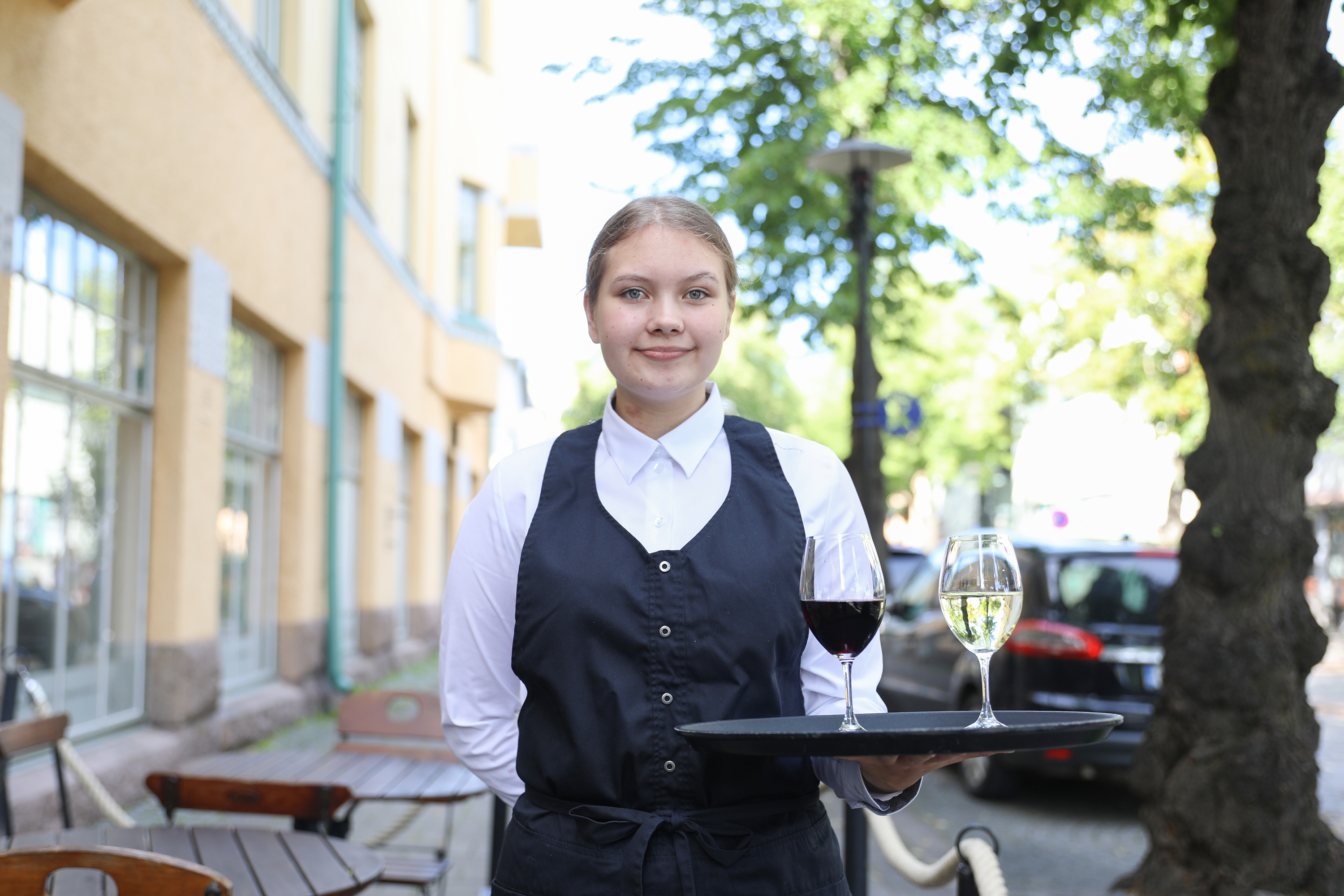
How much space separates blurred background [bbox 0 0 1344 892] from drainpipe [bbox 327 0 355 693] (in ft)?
0.12

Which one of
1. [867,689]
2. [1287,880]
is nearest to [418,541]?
[1287,880]

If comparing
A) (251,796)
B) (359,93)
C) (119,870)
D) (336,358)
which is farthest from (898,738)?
(359,93)

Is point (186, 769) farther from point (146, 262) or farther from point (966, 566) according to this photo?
point (146, 262)

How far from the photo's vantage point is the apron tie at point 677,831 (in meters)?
1.86

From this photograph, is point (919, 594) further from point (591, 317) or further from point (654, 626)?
point (654, 626)

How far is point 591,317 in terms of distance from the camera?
216 cm

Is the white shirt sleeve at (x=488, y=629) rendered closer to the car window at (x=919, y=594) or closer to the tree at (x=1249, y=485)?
the tree at (x=1249, y=485)

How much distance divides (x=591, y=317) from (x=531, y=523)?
37 cm

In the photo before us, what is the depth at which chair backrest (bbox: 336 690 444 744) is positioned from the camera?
4.95 metres

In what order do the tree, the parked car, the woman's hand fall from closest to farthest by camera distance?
the woman's hand < the tree < the parked car

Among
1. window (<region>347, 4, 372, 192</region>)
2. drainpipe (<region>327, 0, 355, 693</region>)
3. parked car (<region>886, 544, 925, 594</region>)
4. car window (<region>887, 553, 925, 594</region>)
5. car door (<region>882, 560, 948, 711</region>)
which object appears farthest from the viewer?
parked car (<region>886, 544, 925, 594</region>)

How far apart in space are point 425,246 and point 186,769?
13.9 meters

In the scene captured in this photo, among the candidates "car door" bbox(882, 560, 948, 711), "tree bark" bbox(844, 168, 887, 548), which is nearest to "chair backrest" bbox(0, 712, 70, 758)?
"car door" bbox(882, 560, 948, 711)

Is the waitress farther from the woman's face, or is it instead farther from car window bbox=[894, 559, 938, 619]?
car window bbox=[894, 559, 938, 619]
